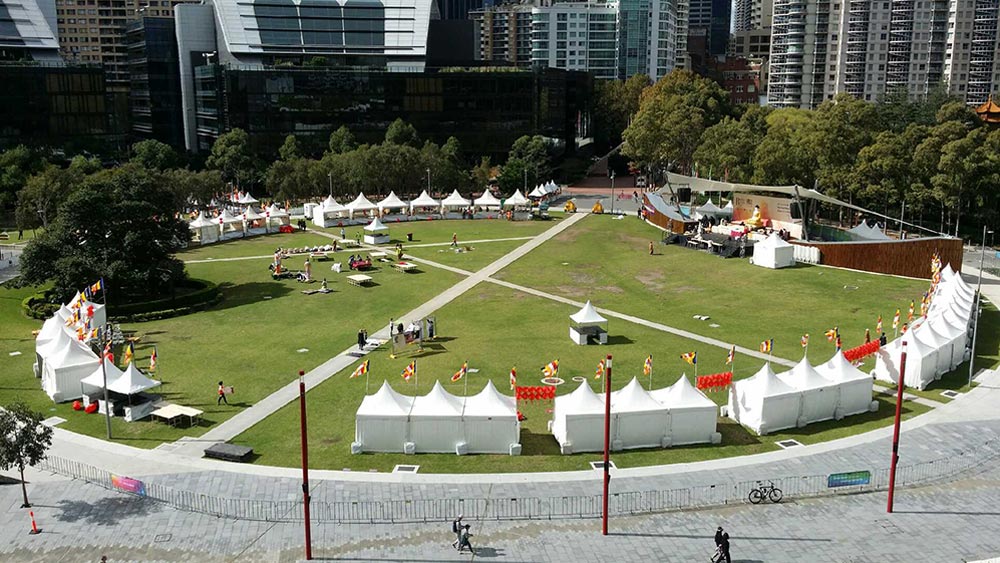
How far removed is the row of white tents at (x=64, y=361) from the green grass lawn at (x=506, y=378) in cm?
995

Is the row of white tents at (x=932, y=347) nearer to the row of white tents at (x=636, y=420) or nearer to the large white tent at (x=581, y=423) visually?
the row of white tents at (x=636, y=420)

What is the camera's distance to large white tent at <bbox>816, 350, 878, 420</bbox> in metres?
36.3

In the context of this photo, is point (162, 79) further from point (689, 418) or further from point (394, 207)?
point (689, 418)

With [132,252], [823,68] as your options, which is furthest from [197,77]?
[823,68]

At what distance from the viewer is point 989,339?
48.0m

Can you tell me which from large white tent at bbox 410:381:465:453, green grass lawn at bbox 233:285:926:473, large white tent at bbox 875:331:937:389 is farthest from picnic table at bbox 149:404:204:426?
large white tent at bbox 875:331:937:389

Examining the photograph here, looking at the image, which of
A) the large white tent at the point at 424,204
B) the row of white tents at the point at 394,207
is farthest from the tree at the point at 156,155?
the large white tent at the point at 424,204

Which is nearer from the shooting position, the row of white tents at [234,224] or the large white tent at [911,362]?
the large white tent at [911,362]

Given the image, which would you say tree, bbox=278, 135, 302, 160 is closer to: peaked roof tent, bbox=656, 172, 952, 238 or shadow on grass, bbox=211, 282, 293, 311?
shadow on grass, bbox=211, 282, 293, 311

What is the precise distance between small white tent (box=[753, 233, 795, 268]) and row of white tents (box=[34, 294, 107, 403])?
46.6 m

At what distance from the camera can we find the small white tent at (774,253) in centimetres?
6475

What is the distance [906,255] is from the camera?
6156cm

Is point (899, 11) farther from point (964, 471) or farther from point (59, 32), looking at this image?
point (59, 32)

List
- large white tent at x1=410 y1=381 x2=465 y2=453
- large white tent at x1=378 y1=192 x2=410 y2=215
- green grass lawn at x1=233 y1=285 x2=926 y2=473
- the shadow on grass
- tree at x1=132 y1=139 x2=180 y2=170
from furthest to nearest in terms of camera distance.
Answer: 1. tree at x1=132 y1=139 x2=180 y2=170
2. large white tent at x1=378 y1=192 x2=410 y2=215
3. the shadow on grass
4. large white tent at x1=410 y1=381 x2=465 y2=453
5. green grass lawn at x1=233 y1=285 x2=926 y2=473
